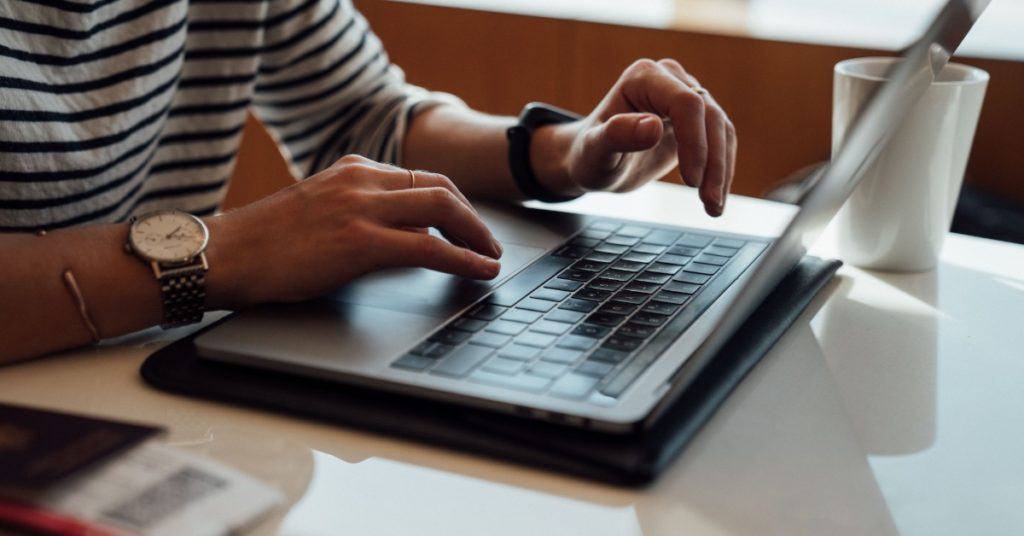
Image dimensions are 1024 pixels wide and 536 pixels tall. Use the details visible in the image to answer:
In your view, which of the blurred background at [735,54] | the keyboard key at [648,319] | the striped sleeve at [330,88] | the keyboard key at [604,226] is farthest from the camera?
the blurred background at [735,54]

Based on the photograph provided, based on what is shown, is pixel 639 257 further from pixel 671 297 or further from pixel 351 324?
pixel 351 324

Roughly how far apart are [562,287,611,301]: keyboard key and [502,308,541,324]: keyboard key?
5 cm

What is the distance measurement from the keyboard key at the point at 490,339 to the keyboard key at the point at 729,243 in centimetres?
25

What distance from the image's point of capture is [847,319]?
2.46 ft

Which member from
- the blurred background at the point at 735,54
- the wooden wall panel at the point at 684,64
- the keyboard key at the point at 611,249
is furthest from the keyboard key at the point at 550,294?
the wooden wall panel at the point at 684,64

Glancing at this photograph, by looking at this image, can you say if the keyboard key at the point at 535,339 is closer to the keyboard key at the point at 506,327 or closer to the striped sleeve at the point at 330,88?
the keyboard key at the point at 506,327

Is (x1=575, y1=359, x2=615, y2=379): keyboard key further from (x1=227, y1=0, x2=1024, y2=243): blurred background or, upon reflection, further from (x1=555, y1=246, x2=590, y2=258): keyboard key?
(x1=227, y1=0, x2=1024, y2=243): blurred background

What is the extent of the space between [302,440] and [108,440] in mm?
116

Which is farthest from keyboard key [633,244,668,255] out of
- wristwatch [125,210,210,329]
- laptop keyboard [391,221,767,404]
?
wristwatch [125,210,210,329]

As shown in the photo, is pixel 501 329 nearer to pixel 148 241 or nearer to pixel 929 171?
pixel 148 241

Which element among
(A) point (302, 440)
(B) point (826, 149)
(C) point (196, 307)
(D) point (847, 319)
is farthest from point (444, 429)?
(B) point (826, 149)

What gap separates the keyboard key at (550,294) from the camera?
27.1 inches

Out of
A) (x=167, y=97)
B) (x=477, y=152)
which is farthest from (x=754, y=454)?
(x=167, y=97)

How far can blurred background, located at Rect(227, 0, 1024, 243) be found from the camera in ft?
5.89
